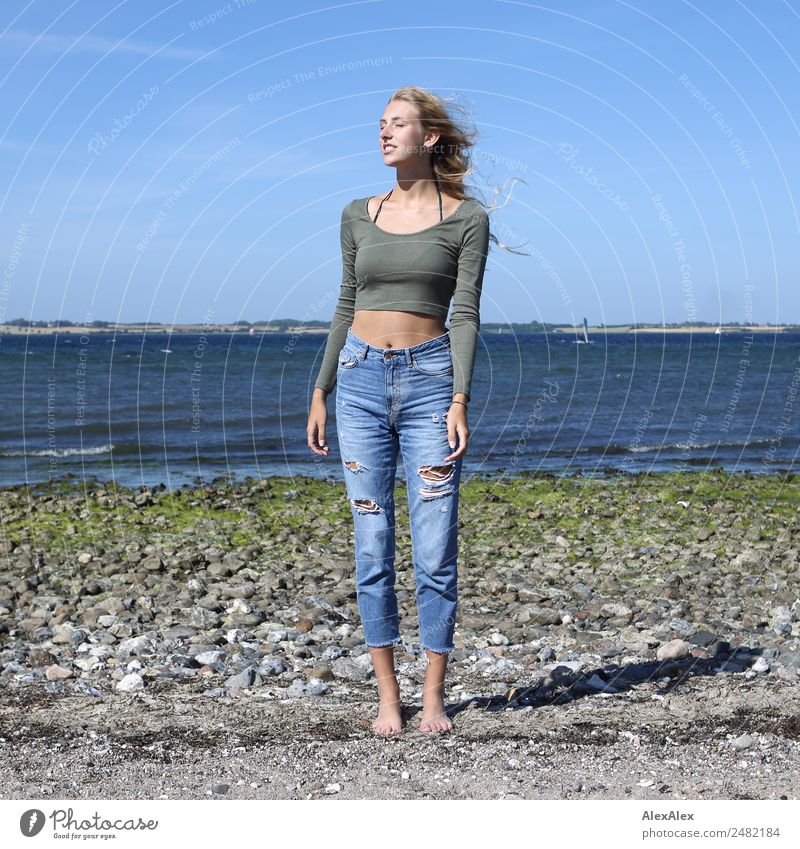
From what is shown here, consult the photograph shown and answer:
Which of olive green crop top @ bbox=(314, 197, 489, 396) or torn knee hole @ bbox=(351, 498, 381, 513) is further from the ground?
olive green crop top @ bbox=(314, 197, 489, 396)

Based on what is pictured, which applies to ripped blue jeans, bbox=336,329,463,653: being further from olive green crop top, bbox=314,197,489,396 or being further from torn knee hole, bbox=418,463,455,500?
olive green crop top, bbox=314,197,489,396

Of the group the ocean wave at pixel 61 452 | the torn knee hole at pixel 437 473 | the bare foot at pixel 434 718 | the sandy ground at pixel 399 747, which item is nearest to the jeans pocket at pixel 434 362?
the torn knee hole at pixel 437 473

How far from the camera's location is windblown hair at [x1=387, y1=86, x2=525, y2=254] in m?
4.84

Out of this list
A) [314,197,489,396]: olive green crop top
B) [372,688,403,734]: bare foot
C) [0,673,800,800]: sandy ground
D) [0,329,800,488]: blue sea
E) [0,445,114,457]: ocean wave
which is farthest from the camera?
[0,445,114,457]: ocean wave

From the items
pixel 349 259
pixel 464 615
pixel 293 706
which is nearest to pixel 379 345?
pixel 349 259

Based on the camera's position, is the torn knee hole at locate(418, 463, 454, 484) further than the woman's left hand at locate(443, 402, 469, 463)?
Yes

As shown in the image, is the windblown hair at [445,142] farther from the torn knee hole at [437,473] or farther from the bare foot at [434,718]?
the bare foot at [434,718]

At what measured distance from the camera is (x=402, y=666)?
638 cm

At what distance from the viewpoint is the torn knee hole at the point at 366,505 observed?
5070 mm

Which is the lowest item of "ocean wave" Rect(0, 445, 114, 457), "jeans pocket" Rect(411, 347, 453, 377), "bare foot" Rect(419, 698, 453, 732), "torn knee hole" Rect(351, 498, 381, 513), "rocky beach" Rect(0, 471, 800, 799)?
"rocky beach" Rect(0, 471, 800, 799)

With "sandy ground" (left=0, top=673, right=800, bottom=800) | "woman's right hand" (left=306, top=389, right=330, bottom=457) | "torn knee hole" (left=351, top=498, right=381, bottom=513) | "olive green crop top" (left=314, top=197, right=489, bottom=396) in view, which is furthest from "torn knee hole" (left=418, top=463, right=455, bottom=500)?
"sandy ground" (left=0, top=673, right=800, bottom=800)

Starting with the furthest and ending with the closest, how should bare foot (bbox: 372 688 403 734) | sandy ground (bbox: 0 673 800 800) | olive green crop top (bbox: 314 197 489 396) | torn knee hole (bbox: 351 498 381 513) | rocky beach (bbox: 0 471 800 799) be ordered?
bare foot (bbox: 372 688 403 734) → torn knee hole (bbox: 351 498 381 513) → olive green crop top (bbox: 314 197 489 396) → rocky beach (bbox: 0 471 800 799) → sandy ground (bbox: 0 673 800 800)

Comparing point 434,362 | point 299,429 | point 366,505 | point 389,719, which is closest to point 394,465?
point 366,505

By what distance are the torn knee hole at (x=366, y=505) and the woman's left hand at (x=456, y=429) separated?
0.44 metres
